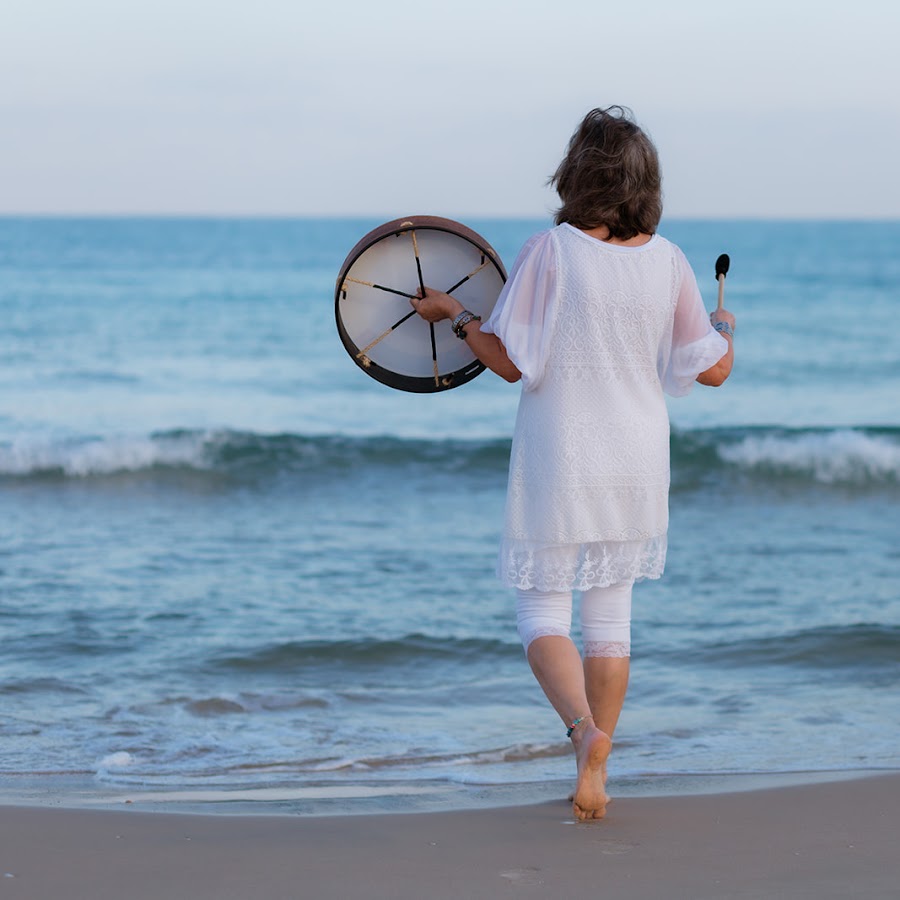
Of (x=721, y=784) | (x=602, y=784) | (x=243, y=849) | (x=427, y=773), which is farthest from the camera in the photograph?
(x=427, y=773)

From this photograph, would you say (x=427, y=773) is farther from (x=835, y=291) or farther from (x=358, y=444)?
(x=835, y=291)

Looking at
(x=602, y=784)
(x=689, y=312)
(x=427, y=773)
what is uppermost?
(x=689, y=312)

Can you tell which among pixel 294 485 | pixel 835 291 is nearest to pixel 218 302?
pixel 835 291

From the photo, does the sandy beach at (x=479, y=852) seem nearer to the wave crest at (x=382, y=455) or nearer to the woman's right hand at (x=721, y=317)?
the woman's right hand at (x=721, y=317)

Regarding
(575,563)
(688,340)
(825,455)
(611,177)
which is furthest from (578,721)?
(825,455)

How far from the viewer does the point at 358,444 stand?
10953 millimetres

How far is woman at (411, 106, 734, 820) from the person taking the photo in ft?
9.21

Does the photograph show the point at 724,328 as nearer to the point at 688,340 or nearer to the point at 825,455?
the point at 688,340

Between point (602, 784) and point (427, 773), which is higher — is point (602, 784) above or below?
above

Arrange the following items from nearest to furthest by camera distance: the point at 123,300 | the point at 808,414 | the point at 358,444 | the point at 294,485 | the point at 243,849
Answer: the point at 243,849
the point at 294,485
the point at 358,444
the point at 808,414
the point at 123,300

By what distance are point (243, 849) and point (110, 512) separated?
5.84 m

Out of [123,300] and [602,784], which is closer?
[602,784]

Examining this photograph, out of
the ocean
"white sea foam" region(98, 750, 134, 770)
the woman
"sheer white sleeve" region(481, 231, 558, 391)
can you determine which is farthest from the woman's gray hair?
"white sea foam" region(98, 750, 134, 770)

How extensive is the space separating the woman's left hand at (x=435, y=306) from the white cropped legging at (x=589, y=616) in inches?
26.8
